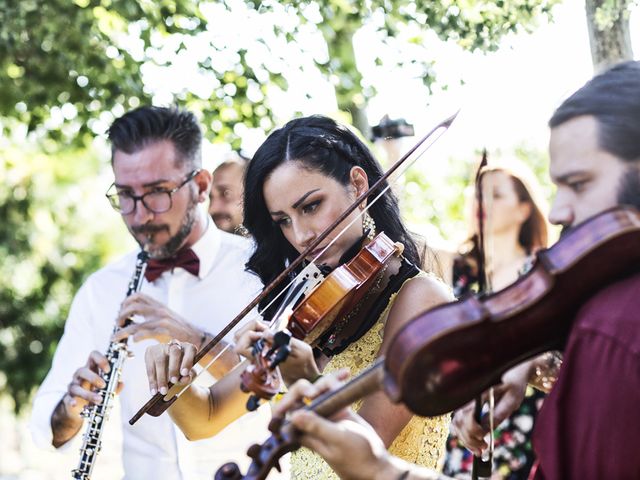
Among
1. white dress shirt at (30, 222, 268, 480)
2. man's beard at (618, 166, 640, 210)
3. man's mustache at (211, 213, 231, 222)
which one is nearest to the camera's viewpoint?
man's beard at (618, 166, 640, 210)

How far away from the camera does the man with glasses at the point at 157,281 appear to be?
11.9ft

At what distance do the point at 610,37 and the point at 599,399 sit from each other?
1585 millimetres

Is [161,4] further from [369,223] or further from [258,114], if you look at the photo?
[369,223]

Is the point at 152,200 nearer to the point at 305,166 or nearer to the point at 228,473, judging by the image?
the point at 305,166

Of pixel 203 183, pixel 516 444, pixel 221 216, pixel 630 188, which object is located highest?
pixel 630 188

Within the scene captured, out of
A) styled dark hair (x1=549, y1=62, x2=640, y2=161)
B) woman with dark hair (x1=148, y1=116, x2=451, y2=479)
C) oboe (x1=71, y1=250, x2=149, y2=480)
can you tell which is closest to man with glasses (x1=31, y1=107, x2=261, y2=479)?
oboe (x1=71, y1=250, x2=149, y2=480)

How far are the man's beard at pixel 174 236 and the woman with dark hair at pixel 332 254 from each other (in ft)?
3.22

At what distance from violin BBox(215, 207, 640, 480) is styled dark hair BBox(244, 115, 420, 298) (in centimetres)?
118

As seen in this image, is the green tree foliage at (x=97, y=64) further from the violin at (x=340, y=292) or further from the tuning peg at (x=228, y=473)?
the tuning peg at (x=228, y=473)

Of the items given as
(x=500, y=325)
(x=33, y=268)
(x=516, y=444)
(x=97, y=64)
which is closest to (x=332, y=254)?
(x=500, y=325)

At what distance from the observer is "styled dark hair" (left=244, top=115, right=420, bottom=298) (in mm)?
2666

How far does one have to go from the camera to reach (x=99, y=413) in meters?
3.26

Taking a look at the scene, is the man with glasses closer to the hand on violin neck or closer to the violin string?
the violin string

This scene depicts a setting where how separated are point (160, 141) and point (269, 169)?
1308mm
